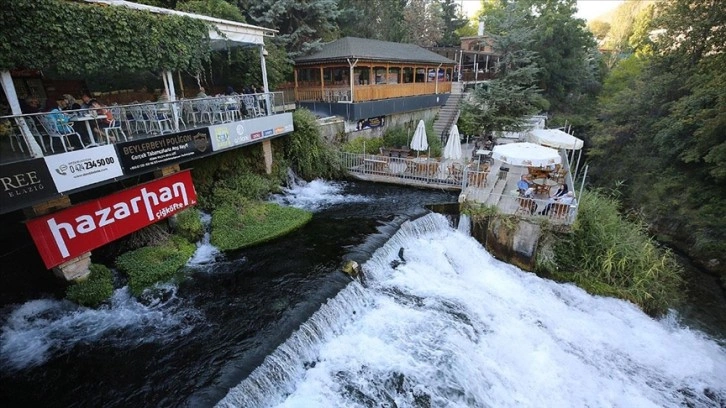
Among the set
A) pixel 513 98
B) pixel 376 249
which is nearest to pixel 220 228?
pixel 376 249

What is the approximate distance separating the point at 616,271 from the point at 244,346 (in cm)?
1116

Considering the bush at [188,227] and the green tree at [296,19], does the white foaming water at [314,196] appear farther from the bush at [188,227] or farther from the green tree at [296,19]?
the green tree at [296,19]

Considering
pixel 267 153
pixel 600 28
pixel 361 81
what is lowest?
pixel 267 153

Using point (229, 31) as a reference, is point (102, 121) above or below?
below

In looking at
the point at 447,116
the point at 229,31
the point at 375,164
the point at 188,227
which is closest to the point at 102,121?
the point at 188,227

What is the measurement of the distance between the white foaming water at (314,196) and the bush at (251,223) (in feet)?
3.78

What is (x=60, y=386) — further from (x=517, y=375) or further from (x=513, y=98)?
(x=513, y=98)

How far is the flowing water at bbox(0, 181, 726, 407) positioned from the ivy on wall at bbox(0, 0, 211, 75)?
17.7ft

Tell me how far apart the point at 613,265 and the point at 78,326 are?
1471cm

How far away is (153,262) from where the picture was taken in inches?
386

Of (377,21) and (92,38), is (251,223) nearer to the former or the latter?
(92,38)

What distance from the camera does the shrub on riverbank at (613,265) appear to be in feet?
35.4

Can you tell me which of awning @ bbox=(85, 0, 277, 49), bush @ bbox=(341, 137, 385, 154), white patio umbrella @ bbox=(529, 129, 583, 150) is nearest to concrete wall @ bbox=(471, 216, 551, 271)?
white patio umbrella @ bbox=(529, 129, 583, 150)

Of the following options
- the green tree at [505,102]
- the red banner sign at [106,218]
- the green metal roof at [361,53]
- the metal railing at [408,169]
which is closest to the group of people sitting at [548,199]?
the metal railing at [408,169]
